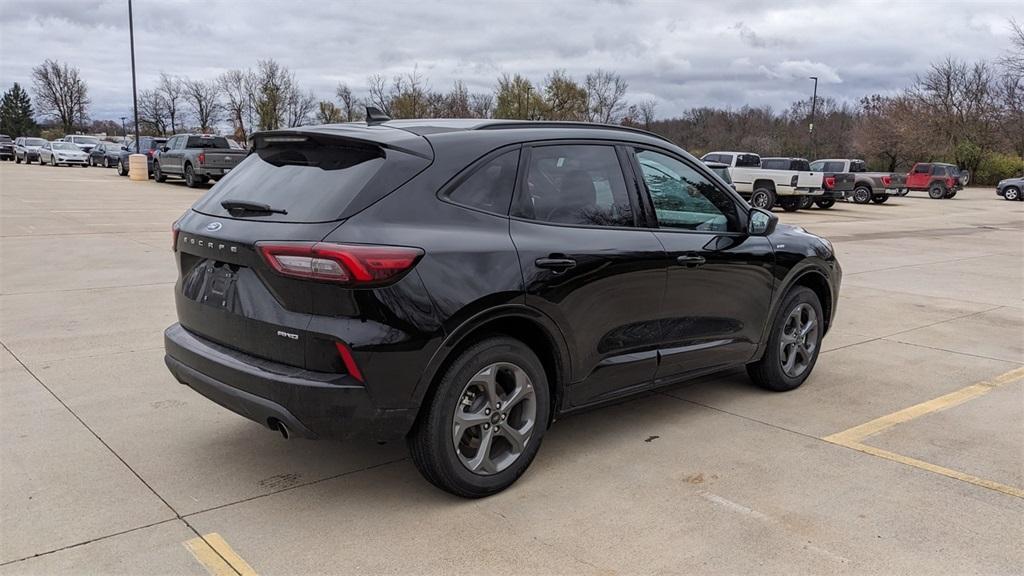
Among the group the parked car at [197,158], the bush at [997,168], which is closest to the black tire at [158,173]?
the parked car at [197,158]

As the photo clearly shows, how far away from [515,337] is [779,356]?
2.46 metres

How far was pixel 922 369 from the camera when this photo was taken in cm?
628

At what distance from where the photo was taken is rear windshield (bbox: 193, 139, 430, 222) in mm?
3371

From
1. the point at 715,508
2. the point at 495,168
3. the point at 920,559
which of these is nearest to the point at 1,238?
the point at 495,168

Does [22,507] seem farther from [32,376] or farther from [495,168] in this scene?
[495,168]

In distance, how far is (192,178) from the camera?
26.9 meters

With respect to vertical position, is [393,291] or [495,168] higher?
[495,168]

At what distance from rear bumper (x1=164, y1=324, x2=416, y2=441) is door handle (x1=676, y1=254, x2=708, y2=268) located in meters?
1.93

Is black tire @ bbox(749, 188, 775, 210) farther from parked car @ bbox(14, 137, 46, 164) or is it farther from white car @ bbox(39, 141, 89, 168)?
parked car @ bbox(14, 137, 46, 164)

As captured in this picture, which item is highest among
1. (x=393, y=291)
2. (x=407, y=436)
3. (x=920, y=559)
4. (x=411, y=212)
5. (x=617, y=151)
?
(x=617, y=151)

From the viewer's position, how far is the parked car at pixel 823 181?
1053 inches

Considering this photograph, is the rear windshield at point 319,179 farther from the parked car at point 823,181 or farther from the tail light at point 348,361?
the parked car at point 823,181

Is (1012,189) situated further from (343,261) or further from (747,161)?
(343,261)

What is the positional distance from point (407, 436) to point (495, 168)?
4.39 feet
